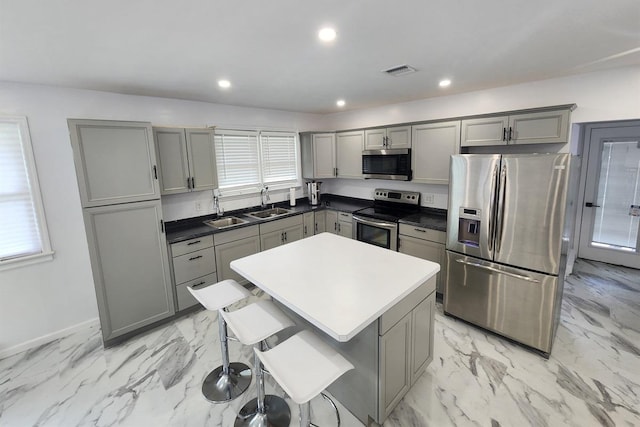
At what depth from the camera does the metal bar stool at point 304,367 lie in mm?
1281

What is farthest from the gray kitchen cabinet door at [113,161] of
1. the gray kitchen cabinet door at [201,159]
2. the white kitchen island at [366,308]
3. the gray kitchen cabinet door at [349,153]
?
the gray kitchen cabinet door at [349,153]

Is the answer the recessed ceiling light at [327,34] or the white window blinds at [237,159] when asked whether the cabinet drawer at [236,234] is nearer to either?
the white window blinds at [237,159]

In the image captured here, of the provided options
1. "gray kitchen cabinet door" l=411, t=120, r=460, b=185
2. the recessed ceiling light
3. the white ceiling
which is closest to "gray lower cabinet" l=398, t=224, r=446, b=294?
"gray kitchen cabinet door" l=411, t=120, r=460, b=185

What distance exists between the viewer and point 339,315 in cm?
143

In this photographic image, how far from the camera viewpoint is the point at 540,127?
2725mm

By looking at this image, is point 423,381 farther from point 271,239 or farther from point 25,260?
point 25,260

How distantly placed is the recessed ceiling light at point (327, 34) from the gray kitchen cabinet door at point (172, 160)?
2.09 metres

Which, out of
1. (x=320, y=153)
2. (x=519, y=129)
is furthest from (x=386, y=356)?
(x=320, y=153)

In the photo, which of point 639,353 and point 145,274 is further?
point 145,274

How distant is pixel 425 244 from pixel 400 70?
1907 millimetres

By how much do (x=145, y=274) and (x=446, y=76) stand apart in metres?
3.55

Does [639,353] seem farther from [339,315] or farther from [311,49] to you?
[311,49]

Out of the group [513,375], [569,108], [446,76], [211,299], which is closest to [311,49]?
[446,76]

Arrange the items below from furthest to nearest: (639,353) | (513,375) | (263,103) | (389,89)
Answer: (263,103) < (389,89) < (639,353) < (513,375)
